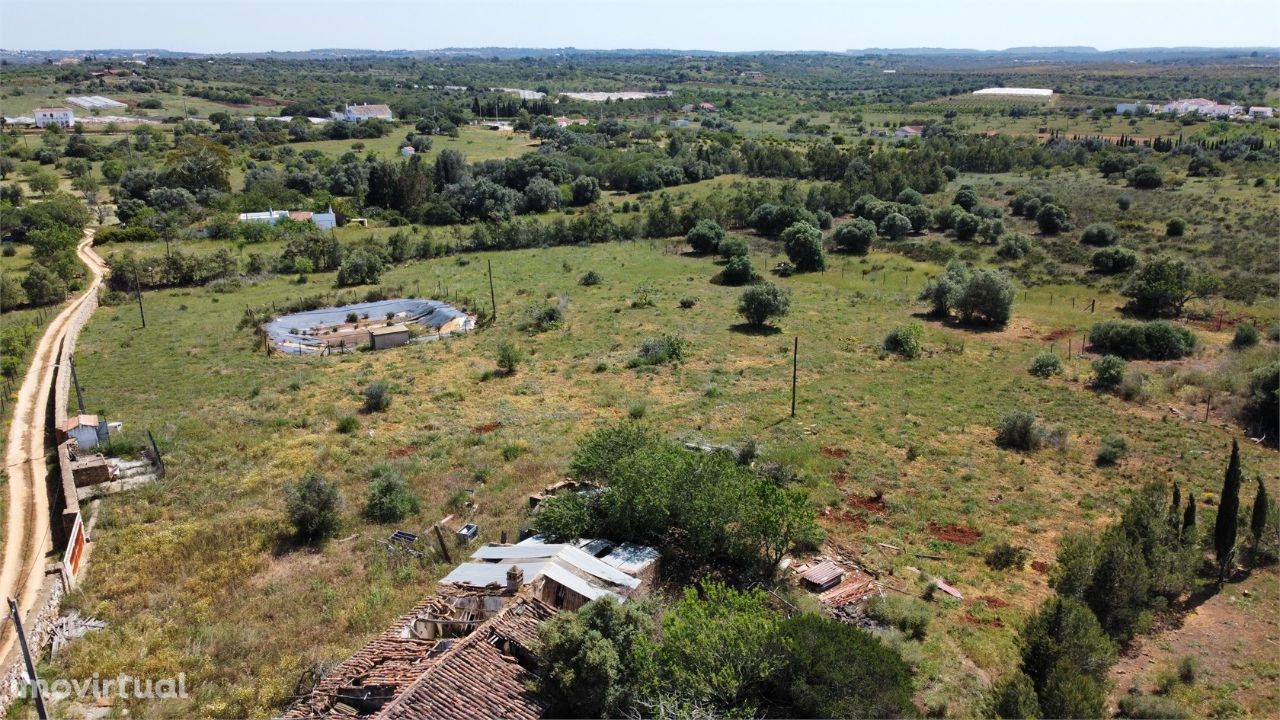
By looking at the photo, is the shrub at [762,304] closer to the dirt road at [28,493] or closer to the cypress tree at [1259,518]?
the cypress tree at [1259,518]

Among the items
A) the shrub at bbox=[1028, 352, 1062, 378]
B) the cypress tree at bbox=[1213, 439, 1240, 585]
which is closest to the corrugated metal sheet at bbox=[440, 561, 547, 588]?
the cypress tree at bbox=[1213, 439, 1240, 585]

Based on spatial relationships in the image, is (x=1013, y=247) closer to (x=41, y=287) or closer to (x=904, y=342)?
(x=904, y=342)

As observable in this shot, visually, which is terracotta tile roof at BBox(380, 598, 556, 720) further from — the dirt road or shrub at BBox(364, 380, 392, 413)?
shrub at BBox(364, 380, 392, 413)

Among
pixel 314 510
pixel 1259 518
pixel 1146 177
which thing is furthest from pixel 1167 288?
pixel 314 510

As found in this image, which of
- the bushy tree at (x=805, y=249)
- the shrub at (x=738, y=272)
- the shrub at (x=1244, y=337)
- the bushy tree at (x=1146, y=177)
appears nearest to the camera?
the shrub at (x=1244, y=337)

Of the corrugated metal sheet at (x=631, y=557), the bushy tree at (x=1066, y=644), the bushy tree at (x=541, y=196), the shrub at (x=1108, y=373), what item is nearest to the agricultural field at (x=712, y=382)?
the bushy tree at (x=1066, y=644)

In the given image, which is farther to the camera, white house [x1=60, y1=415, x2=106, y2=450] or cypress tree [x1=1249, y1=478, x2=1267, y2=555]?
white house [x1=60, y1=415, x2=106, y2=450]
